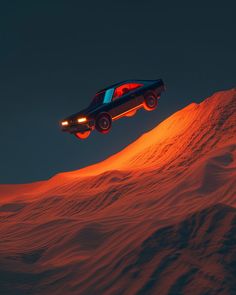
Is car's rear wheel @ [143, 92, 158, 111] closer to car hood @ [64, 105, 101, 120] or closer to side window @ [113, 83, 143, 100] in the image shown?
side window @ [113, 83, 143, 100]

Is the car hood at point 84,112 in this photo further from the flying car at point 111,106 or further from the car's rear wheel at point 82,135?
the car's rear wheel at point 82,135

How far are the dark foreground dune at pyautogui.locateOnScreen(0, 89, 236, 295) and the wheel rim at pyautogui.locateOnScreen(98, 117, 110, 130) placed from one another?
2260mm

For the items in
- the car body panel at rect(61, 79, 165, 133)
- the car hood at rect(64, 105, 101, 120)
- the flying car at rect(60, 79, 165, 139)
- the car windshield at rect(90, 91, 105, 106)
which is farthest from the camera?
the car windshield at rect(90, 91, 105, 106)

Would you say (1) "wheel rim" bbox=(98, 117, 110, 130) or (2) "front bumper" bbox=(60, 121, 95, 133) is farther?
(2) "front bumper" bbox=(60, 121, 95, 133)

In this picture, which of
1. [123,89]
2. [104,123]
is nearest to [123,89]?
[123,89]

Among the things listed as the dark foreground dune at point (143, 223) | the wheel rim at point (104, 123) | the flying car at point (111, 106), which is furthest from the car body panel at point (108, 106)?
the dark foreground dune at point (143, 223)

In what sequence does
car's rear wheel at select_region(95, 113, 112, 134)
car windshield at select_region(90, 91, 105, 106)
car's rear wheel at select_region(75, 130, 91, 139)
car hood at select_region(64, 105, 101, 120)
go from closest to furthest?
car's rear wheel at select_region(95, 113, 112, 134), car's rear wheel at select_region(75, 130, 91, 139), car hood at select_region(64, 105, 101, 120), car windshield at select_region(90, 91, 105, 106)

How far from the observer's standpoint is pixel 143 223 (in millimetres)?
11000

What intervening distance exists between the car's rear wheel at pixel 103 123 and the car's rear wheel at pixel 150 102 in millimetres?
813

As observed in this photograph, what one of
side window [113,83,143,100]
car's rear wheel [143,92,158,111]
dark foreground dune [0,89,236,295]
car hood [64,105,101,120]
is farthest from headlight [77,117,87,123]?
dark foreground dune [0,89,236,295]

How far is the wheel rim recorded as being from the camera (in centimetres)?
867

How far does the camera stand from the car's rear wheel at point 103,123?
862 cm

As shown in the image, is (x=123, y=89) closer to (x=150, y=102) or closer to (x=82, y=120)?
(x=150, y=102)

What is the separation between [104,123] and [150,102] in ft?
3.81
